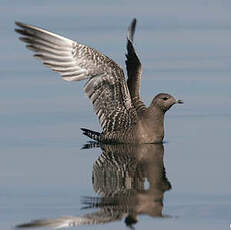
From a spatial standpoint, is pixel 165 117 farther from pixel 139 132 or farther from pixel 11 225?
pixel 11 225

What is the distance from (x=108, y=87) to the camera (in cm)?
1574

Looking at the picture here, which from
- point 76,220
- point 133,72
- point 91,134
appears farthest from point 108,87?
point 76,220

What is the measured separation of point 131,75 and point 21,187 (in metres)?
5.01

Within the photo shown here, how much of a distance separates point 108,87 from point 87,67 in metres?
0.49

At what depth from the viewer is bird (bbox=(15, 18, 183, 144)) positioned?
599 inches

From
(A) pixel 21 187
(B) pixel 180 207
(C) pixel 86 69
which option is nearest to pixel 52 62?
(C) pixel 86 69

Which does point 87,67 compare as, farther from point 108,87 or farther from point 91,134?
point 91,134

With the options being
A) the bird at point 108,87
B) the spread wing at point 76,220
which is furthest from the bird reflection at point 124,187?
the bird at point 108,87

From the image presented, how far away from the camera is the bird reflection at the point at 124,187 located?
34.7 ft

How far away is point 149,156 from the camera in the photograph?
14328 mm

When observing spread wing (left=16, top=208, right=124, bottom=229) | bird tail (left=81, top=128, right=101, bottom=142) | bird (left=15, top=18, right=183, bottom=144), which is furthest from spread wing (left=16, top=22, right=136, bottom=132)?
spread wing (left=16, top=208, right=124, bottom=229)

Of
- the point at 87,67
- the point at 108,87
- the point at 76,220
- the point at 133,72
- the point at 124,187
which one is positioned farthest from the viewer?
the point at 133,72

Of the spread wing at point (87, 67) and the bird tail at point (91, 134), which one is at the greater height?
the spread wing at point (87, 67)

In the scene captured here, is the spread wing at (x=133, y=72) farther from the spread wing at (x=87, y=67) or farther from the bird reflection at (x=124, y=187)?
the bird reflection at (x=124, y=187)
